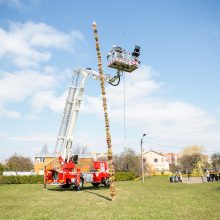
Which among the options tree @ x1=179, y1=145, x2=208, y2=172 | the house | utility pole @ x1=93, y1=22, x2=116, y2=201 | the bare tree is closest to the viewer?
utility pole @ x1=93, y1=22, x2=116, y2=201

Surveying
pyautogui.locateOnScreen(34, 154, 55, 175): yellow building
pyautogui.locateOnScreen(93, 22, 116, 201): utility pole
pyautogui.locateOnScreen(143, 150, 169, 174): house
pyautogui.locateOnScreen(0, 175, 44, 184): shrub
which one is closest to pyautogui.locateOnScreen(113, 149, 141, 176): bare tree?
pyautogui.locateOnScreen(34, 154, 55, 175): yellow building

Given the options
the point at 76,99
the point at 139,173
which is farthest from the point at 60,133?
the point at 139,173

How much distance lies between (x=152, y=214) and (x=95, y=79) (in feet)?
54.4

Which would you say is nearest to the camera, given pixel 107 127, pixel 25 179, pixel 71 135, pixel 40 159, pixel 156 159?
pixel 107 127

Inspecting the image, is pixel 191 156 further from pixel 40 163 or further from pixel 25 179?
pixel 25 179

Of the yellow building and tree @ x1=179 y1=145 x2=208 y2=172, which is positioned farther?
tree @ x1=179 y1=145 x2=208 y2=172

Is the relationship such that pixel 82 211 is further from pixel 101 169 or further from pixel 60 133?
pixel 101 169

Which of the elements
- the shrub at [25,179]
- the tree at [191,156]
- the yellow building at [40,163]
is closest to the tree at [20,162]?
the yellow building at [40,163]

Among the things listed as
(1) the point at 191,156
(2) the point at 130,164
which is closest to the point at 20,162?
(2) the point at 130,164

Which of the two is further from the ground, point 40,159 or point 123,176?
point 40,159

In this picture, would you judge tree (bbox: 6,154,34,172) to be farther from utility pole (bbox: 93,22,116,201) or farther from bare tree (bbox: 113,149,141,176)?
utility pole (bbox: 93,22,116,201)

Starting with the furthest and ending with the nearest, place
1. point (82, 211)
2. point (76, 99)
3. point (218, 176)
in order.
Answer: point (218, 176), point (76, 99), point (82, 211)

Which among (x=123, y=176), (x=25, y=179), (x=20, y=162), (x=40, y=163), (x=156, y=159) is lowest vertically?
(x=123, y=176)

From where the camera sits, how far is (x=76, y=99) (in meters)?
24.5
